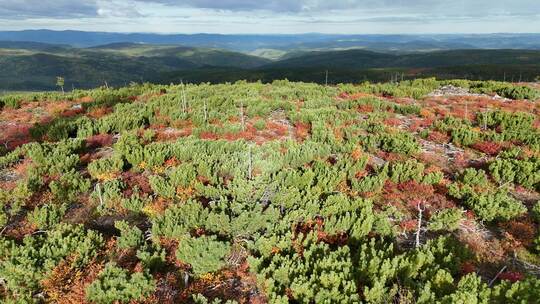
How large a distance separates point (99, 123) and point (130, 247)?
41.3 ft

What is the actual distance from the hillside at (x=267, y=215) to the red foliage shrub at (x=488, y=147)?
4.3 inches

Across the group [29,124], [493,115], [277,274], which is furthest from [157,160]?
[493,115]

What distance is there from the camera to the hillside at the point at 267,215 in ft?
22.9

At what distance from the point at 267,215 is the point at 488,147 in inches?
513

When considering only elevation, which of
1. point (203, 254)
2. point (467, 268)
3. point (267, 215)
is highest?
point (267, 215)

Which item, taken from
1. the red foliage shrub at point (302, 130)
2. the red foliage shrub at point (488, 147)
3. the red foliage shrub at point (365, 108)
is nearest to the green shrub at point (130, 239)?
the red foliage shrub at point (302, 130)

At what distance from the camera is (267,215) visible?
913 cm

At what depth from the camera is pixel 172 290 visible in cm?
724

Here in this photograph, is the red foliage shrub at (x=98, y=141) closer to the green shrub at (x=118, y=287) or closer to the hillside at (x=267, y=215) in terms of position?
the hillside at (x=267, y=215)

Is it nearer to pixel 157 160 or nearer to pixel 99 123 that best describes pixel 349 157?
pixel 157 160

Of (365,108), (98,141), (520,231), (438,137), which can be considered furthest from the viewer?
(365,108)

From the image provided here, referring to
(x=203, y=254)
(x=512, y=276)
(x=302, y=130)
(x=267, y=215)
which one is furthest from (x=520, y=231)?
(x=302, y=130)

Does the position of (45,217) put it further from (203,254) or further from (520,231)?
(520,231)

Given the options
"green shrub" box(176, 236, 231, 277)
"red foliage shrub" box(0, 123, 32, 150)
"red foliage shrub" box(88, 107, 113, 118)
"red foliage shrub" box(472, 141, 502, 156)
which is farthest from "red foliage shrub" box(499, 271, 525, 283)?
"red foliage shrub" box(88, 107, 113, 118)
